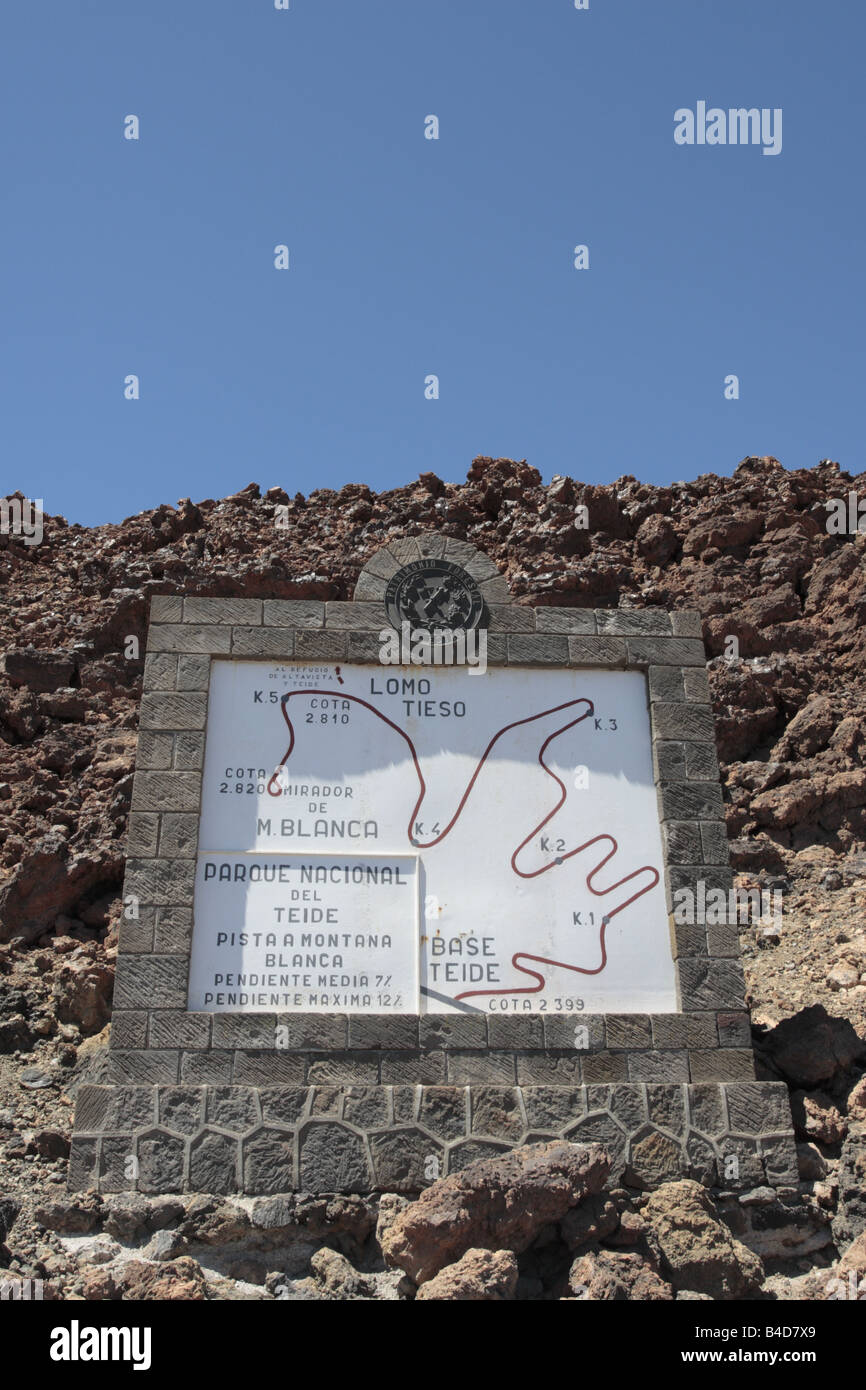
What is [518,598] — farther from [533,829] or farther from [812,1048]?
[812,1048]

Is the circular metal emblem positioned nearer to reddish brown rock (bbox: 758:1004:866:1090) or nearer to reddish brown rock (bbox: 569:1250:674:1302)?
reddish brown rock (bbox: 758:1004:866:1090)

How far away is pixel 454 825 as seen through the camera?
795 cm

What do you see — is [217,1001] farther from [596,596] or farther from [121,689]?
[596,596]

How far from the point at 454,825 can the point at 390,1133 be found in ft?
6.32

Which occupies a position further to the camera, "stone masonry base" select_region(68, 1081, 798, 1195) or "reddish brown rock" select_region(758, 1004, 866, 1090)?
"reddish brown rock" select_region(758, 1004, 866, 1090)

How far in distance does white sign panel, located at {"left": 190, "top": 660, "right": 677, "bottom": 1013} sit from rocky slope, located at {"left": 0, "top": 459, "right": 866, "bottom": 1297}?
1538 millimetres

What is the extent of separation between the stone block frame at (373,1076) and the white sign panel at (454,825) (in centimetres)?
15

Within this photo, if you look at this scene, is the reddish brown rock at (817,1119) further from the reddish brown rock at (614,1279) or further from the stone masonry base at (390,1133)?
the reddish brown rock at (614,1279)

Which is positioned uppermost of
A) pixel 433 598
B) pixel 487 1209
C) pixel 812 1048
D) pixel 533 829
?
pixel 433 598

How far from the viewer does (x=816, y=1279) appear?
6.95 meters

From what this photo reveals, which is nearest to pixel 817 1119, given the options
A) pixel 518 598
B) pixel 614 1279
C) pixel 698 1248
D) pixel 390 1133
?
pixel 698 1248

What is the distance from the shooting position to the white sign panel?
7.57 metres

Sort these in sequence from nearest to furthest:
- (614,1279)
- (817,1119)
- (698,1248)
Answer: (614,1279), (698,1248), (817,1119)

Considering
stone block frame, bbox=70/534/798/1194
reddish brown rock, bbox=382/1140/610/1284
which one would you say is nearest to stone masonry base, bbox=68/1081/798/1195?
stone block frame, bbox=70/534/798/1194
